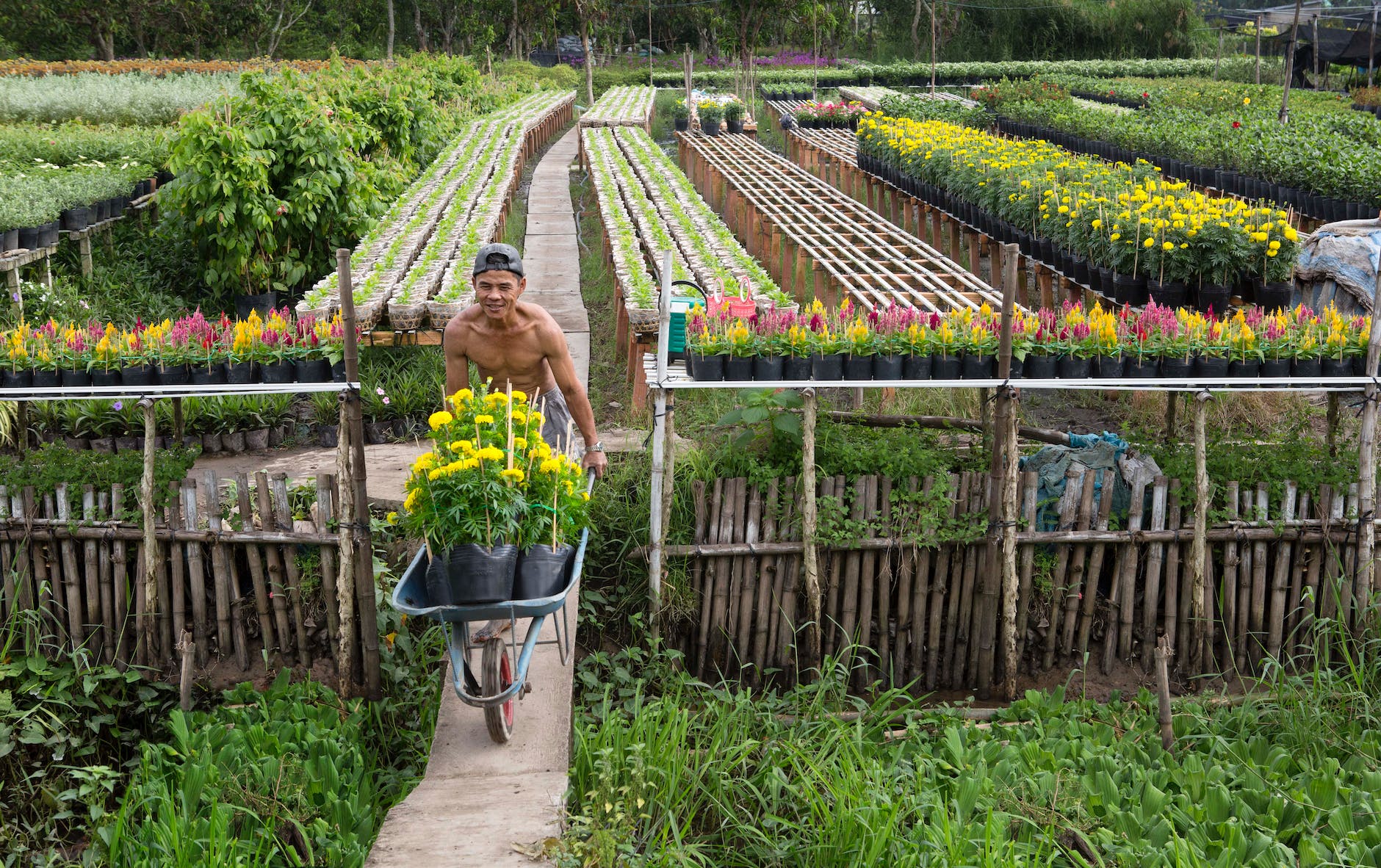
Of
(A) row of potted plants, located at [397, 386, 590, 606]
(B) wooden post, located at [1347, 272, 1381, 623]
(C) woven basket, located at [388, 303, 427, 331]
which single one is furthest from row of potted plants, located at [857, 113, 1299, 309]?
(A) row of potted plants, located at [397, 386, 590, 606]

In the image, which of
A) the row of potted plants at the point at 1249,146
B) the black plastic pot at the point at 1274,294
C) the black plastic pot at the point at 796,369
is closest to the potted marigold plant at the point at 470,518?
the black plastic pot at the point at 796,369

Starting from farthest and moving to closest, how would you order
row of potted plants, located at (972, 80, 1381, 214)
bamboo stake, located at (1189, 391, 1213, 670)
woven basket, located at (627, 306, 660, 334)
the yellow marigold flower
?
row of potted plants, located at (972, 80, 1381, 214)
woven basket, located at (627, 306, 660, 334)
bamboo stake, located at (1189, 391, 1213, 670)
the yellow marigold flower

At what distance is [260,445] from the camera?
7.93 m

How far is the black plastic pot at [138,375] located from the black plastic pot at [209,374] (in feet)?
0.60

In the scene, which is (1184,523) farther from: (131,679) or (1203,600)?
(131,679)

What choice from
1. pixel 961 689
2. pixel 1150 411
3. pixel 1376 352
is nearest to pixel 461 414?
pixel 961 689

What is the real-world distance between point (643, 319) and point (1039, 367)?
2.70 metres

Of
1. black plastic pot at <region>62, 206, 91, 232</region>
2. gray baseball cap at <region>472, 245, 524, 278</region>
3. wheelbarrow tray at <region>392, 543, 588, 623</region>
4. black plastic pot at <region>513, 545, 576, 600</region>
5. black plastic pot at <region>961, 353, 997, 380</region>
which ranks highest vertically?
black plastic pot at <region>62, 206, 91, 232</region>

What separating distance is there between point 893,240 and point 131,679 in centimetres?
827

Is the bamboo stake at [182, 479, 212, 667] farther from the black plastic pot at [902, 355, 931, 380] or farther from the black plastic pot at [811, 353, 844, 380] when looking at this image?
the black plastic pot at [902, 355, 931, 380]

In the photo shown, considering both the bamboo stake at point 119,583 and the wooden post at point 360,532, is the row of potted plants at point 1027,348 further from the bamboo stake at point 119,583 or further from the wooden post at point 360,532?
the bamboo stake at point 119,583

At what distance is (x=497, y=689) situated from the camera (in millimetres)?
4469

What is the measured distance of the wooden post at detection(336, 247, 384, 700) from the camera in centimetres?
527

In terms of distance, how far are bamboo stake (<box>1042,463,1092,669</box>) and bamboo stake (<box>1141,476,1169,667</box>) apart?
324mm
